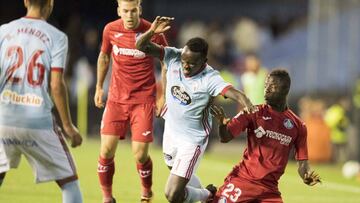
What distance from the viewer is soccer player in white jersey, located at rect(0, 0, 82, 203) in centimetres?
829

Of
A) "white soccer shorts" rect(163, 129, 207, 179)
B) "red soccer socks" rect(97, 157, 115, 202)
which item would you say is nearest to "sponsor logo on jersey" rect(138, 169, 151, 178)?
"red soccer socks" rect(97, 157, 115, 202)

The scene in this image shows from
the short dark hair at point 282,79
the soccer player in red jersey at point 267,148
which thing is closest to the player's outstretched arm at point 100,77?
the soccer player in red jersey at point 267,148

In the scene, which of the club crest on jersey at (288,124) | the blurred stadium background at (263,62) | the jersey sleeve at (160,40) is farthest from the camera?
the blurred stadium background at (263,62)

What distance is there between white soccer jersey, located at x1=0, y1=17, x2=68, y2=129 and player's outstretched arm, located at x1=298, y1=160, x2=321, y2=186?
101 inches

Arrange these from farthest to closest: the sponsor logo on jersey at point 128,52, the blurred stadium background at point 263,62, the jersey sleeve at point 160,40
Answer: the blurred stadium background at point 263,62
the sponsor logo on jersey at point 128,52
the jersey sleeve at point 160,40

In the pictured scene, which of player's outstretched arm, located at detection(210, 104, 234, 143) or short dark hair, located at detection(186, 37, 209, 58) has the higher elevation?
short dark hair, located at detection(186, 37, 209, 58)

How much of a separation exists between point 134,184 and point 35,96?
6.35 meters

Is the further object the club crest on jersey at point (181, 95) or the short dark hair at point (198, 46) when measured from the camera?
the club crest on jersey at point (181, 95)

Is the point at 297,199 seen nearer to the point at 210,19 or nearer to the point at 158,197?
the point at 158,197

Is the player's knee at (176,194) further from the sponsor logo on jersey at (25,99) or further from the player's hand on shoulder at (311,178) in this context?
the sponsor logo on jersey at (25,99)

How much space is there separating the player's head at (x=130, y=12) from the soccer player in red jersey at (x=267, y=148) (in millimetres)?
1878

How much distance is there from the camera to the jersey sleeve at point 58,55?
8320mm

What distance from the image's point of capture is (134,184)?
14.5 m

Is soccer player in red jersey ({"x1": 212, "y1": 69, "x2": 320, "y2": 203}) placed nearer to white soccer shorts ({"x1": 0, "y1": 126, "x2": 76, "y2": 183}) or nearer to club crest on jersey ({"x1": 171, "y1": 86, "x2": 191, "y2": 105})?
club crest on jersey ({"x1": 171, "y1": 86, "x2": 191, "y2": 105})
